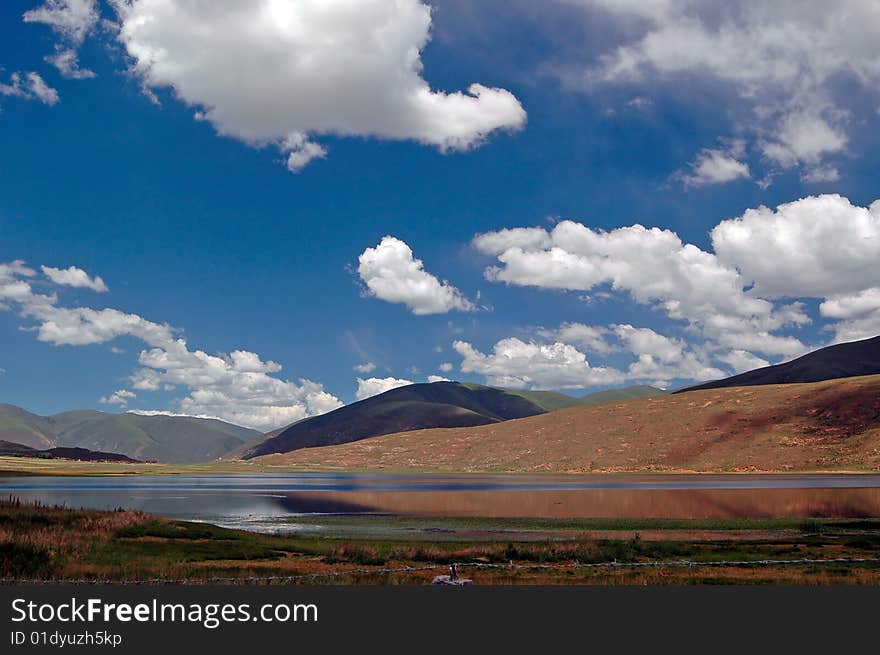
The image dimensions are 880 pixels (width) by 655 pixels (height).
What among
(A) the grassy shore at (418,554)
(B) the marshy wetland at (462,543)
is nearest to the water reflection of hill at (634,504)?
(B) the marshy wetland at (462,543)

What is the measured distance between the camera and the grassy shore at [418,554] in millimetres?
33562

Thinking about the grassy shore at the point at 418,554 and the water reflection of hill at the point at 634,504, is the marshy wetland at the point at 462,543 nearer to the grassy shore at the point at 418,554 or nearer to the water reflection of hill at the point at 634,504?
the grassy shore at the point at 418,554

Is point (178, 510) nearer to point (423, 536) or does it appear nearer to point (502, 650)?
point (423, 536)

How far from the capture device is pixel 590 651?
1819 centimetres

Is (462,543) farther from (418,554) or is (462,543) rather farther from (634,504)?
(634,504)

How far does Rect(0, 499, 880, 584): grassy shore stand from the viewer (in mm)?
33562

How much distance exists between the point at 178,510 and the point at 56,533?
45.0 metres

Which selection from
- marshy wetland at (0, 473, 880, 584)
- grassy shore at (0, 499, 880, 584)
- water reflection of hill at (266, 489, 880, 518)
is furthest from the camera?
water reflection of hill at (266, 489, 880, 518)

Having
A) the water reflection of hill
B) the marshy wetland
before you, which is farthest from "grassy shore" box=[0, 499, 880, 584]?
the water reflection of hill

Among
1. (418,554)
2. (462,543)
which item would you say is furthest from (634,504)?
(418,554)

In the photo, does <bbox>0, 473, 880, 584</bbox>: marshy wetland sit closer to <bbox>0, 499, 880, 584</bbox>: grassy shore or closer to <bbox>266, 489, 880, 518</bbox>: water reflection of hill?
<bbox>0, 499, 880, 584</bbox>: grassy shore

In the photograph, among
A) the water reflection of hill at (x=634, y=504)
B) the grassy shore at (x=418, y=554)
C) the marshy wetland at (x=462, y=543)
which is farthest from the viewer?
the water reflection of hill at (x=634, y=504)

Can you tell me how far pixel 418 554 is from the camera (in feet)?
143

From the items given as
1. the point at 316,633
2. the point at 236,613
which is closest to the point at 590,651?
the point at 316,633
